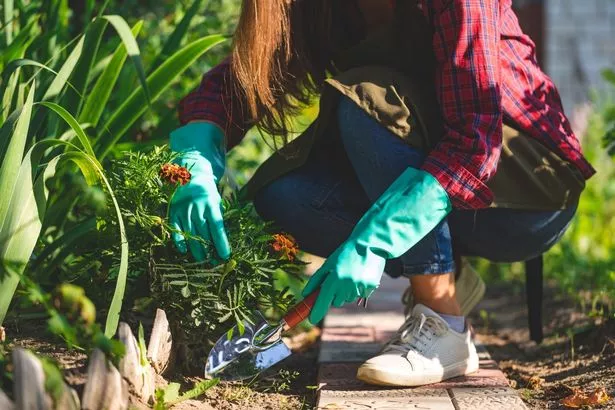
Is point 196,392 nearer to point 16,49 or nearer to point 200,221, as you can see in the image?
point 200,221

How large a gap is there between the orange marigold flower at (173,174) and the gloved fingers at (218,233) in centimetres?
11

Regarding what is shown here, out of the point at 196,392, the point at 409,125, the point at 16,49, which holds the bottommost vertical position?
the point at 196,392

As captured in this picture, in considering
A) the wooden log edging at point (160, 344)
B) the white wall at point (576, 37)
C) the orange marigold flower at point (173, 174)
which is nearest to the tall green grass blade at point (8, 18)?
the orange marigold flower at point (173, 174)

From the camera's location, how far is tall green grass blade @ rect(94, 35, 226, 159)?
208cm

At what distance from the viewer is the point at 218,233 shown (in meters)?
1.72

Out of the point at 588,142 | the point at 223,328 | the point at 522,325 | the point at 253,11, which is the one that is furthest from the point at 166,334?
the point at 588,142

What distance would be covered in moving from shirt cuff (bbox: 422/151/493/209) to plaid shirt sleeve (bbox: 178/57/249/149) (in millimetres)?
507

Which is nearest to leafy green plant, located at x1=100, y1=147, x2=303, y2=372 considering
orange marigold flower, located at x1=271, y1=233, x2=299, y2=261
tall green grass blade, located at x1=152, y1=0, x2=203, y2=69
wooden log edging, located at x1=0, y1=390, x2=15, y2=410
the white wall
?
orange marigold flower, located at x1=271, y1=233, x2=299, y2=261

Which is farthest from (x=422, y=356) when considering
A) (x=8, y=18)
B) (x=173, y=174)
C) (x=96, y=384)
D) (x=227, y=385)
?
(x=8, y=18)

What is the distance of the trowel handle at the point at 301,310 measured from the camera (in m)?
1.69

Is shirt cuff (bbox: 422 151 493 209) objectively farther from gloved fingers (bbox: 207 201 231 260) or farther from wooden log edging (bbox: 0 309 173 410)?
wooden log edging (bbox: 0 309 173 410)

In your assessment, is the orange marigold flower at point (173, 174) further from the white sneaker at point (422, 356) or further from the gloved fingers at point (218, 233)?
the white sneaker at point (422, 356)

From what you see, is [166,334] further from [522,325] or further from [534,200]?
[522,325]

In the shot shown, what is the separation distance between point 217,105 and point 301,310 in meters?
0.59
